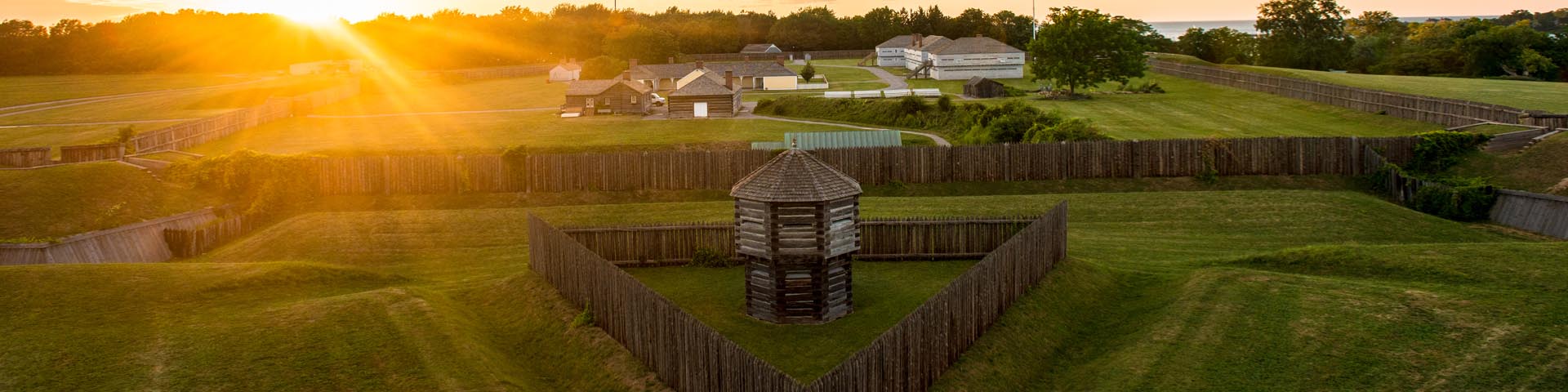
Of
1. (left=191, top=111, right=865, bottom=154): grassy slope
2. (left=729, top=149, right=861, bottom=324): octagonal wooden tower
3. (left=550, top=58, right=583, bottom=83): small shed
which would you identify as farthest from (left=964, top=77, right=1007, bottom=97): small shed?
(left=729, top=149, right=861, bottom=324): octagonal wooden tower

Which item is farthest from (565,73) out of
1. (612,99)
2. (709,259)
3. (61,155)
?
(709,259)

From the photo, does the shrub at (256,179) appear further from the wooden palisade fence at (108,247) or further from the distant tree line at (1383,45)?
the distant tree line at (1383,45)

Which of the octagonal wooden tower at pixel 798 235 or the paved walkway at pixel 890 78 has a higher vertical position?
the paved walkway at pixel 890 78

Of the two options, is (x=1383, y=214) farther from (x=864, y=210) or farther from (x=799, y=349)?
(x=799, y=349)

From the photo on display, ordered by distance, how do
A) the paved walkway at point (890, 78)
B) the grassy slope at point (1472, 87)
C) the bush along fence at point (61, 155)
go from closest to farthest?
1. the bush along fence at point (61, 155)
2. the grassy slope at point (1472, 87)
3. the paved walkway at point (890, 78)

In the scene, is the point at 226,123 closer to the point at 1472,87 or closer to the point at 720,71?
the point at 720,71

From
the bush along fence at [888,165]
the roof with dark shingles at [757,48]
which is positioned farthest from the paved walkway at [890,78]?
the bush along fence at [888,165]
